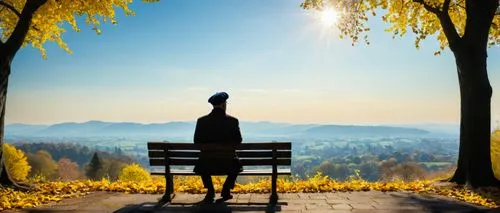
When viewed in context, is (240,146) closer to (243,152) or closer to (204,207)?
(243,152)

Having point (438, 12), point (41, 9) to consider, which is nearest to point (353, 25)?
point (438, 12)

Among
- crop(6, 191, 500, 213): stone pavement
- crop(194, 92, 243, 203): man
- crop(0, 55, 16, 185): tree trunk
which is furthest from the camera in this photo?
crop(0, 55, 16, 185): tree trunk

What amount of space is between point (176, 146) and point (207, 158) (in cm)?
80

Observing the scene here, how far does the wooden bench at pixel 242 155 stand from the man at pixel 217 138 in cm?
15

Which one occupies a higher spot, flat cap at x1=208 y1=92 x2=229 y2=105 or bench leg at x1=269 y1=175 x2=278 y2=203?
flat cap at x1=208 y1=92 x2=229 y2=105

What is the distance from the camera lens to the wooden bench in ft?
32.3

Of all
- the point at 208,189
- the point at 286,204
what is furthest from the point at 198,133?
the point at 286,204

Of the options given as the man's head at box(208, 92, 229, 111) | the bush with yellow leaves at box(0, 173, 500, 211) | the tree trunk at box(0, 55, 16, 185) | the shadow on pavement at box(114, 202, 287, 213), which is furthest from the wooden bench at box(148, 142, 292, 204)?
the tree trunk at box(0, 55, 16, 185)

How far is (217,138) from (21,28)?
592cm

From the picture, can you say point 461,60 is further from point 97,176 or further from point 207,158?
point 97,176

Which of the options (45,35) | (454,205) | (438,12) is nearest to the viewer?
(454,205)

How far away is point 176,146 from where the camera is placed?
400 inches

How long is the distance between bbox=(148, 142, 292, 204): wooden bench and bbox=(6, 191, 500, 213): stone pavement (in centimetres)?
50

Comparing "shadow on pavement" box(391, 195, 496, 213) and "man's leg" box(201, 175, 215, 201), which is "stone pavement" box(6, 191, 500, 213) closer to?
"shadow on pavement" box(391, 195, 496, 213)
